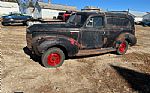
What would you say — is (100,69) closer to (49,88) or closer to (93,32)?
(93,32)

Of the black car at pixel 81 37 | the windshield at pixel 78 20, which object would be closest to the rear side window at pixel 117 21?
the black car at pixel 81 37

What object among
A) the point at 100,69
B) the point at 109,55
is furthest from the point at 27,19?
the point at 100,69

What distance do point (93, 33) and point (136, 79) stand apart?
8.29 ft

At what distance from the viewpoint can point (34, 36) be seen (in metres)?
6.71

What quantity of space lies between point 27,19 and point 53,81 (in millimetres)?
16235

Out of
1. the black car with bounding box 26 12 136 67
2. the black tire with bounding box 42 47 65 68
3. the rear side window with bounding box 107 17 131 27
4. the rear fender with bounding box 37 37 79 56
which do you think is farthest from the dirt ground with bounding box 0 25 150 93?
the rear side window with bounding box 107 17 131 27

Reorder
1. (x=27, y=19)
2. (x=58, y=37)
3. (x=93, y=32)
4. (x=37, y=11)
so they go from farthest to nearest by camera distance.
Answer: (x=37, y=11) → (x=27, y=19) → (x=93, y=32) → (x=58, y=37)

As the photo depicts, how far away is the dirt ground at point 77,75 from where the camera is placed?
519cm

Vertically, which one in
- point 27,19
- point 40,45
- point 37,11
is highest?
point 37,11

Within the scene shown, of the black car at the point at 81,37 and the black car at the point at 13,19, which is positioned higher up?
the black car at the point at 13,19

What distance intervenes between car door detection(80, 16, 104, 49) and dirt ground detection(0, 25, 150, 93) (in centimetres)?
70

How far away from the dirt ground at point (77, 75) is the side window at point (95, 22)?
149 centimetres

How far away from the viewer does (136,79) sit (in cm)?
605

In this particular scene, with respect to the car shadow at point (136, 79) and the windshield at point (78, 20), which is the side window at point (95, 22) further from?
the car shadow at point (136, 79)
